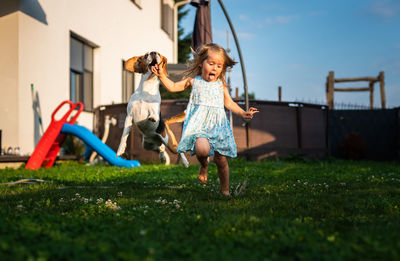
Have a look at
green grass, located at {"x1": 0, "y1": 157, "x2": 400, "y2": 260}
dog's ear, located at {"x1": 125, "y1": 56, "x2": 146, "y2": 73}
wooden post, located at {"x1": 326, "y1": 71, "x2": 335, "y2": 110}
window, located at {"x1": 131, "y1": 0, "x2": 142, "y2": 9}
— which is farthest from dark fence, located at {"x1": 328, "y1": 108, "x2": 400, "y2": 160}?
dog's ear, located at {"x1": 125, "y1": 56, "x2": 146, "y2": 73}

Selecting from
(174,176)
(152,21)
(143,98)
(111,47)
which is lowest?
(174,176)

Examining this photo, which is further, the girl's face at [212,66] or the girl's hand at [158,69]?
the girl's face at [212,66]

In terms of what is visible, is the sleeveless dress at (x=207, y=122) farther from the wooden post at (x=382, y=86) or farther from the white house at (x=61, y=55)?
the wooden post at (x=382, y=86)

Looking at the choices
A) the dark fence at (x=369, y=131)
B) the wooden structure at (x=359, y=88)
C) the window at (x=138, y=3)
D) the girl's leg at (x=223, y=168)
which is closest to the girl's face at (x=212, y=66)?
the girl's leg at (x=223, y=168)

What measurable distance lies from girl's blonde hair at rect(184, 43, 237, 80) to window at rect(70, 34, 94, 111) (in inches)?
344

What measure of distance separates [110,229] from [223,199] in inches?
64.7

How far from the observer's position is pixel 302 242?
225cm

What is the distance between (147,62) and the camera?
13.1 feet

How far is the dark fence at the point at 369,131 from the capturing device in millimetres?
14016

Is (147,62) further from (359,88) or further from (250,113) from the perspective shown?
(359,88)

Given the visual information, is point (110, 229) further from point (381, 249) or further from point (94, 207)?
point (381, 249)

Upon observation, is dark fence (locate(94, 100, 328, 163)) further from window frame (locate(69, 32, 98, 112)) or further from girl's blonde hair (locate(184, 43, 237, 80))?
girl's blonde hair (locate(184, 43, 237, 80))

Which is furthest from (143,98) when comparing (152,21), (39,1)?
(152,21)

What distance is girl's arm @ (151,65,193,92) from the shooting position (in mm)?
3885
